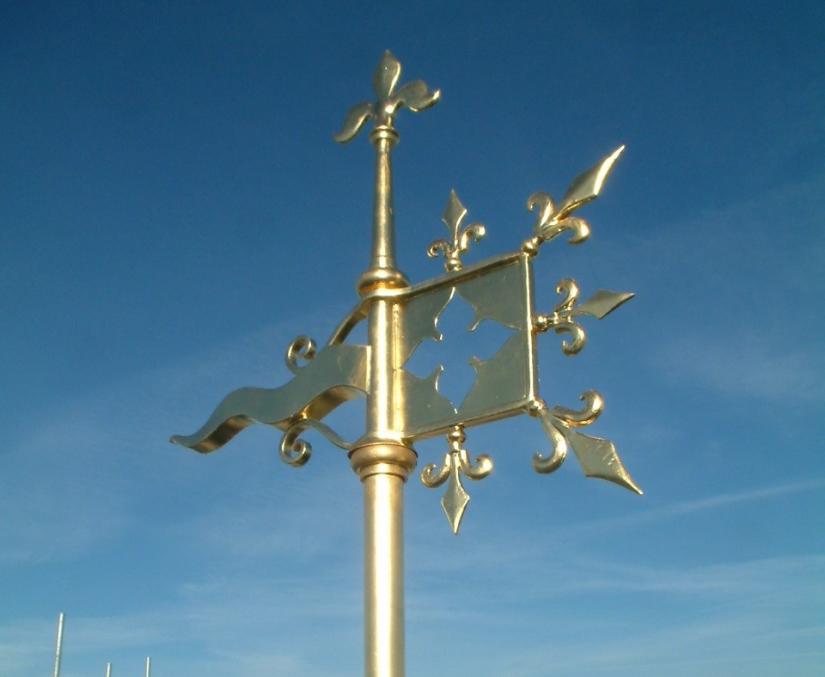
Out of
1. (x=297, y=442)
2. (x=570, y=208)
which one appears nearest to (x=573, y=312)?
(x=570, y=208)

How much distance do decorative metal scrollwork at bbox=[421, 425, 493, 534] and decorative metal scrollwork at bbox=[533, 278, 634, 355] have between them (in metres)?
0.35

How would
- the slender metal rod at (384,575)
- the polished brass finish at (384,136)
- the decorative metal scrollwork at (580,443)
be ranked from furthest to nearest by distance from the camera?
the polished brass finish at (384,136) → the slender metal rod at (384,575) → the decorative metal scrollwork at (580,443)

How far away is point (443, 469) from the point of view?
2.87 metres

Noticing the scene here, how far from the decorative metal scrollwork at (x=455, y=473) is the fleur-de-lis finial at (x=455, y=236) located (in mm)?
531

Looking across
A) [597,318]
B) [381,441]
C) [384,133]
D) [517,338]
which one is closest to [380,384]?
[381,441]

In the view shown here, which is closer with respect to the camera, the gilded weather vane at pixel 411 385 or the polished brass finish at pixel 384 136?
the gilded weather vane at pixel 411 385

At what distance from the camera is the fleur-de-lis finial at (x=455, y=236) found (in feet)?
10.3

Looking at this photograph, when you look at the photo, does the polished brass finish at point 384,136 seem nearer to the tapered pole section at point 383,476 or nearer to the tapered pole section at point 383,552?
the tapered pole section at point 383,476

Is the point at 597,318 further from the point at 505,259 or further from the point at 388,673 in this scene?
the point at 388,673

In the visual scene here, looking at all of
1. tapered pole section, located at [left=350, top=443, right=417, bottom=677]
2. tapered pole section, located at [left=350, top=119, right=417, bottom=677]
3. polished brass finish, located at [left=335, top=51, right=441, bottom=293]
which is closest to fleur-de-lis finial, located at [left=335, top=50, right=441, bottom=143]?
polished brass finish, located at [left=335, top=51, right=441, bottom=293]

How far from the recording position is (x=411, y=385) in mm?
3061

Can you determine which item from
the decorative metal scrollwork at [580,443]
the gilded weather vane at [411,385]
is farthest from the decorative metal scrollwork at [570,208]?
the decorative metal scrollwork at [580,443]

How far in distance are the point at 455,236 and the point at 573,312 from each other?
52 centimetres

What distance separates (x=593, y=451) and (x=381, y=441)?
0.63 meters
